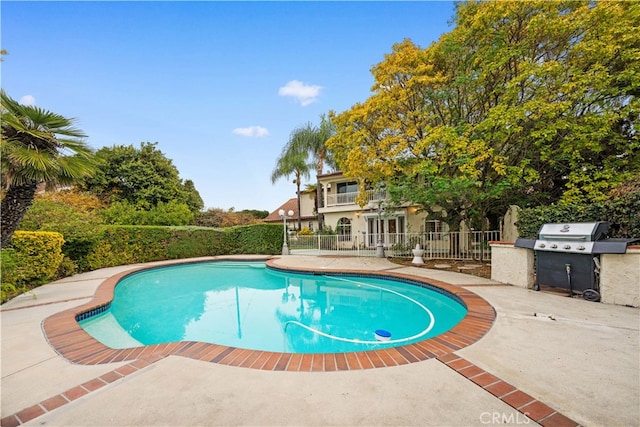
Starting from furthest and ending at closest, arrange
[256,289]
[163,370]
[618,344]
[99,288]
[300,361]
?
[256,289]
[99,288]
[618,344]
[300,361]
[163,370]

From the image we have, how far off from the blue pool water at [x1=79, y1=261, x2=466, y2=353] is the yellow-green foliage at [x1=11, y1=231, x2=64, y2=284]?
197 centimetres

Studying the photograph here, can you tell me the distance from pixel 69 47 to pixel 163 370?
10995mm

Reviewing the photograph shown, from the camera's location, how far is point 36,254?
7352 millimetres

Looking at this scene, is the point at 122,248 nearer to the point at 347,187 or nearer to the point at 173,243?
the point at 173,243

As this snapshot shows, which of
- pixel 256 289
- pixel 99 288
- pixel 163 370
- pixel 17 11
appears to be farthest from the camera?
pixel 256 289

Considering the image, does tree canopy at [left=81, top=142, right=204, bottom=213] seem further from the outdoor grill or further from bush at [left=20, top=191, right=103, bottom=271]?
the outdoor grill

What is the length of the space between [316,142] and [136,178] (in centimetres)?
1464

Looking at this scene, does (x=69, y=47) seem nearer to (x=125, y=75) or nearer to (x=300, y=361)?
(x=125, y=75)

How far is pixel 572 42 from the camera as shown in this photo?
8.48 meters

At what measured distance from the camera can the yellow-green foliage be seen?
22.9 feet

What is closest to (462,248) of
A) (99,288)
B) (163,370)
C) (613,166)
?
(613,166)

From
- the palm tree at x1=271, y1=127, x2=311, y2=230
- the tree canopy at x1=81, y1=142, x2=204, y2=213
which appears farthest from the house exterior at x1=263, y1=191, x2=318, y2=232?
the tree canopy at x1=81, y1=142, x2=204, y2=213

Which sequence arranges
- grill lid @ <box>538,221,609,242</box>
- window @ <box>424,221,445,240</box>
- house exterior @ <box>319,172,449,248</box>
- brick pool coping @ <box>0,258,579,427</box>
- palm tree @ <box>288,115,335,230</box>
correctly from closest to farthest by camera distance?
1. brick pool coping @ <box>0,258,579,427</box>
2. grill lid @ <box>538,221,609,242</box>
3. window @ <box>424,221,445,240</box>
4. house exterior @ <box>319,172,449,248</box>
5. palm tree @ <box>288,115,335,230</box>

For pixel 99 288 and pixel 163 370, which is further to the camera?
pixel 99 288
